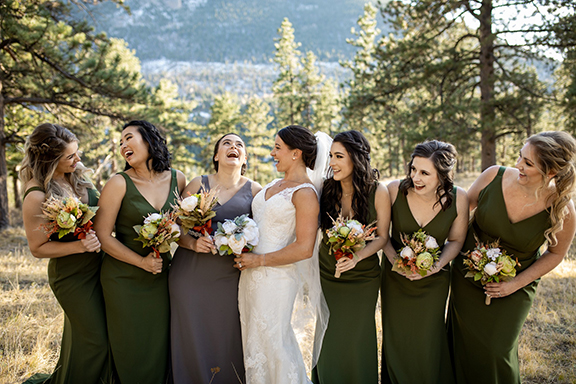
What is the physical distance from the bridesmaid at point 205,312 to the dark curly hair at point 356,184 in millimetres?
910

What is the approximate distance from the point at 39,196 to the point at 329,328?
3080 millimetres

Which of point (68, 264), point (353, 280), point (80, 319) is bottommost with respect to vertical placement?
point (80, 319)

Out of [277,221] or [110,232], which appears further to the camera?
[277,221]

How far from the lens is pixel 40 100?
13.0 metres

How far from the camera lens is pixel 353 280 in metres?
4.09

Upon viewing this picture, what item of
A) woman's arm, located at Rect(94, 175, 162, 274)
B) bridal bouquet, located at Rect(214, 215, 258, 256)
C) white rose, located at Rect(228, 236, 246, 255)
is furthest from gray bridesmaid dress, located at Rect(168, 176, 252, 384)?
white rose, located at Rect(228, 236, 246, 255)

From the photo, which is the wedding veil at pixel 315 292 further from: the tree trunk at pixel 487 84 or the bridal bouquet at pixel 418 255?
the tree trunk at pixel 487 84

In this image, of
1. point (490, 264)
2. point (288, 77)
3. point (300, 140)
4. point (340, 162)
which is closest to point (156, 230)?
A: point (300, 140)

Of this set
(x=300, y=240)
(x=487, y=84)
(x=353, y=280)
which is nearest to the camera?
(x=300, y=240)

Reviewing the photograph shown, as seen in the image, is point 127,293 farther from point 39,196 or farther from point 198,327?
point 39,196

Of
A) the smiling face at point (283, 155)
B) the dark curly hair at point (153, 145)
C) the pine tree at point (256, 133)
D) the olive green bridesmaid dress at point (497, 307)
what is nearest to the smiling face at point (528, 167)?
the olive green bridesmaid dress at point (497, 307)

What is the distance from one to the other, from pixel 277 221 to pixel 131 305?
5.44 ft

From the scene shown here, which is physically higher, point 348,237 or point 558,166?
point 558,166

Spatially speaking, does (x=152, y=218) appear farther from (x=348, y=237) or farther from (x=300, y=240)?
(x=348, y=237)
